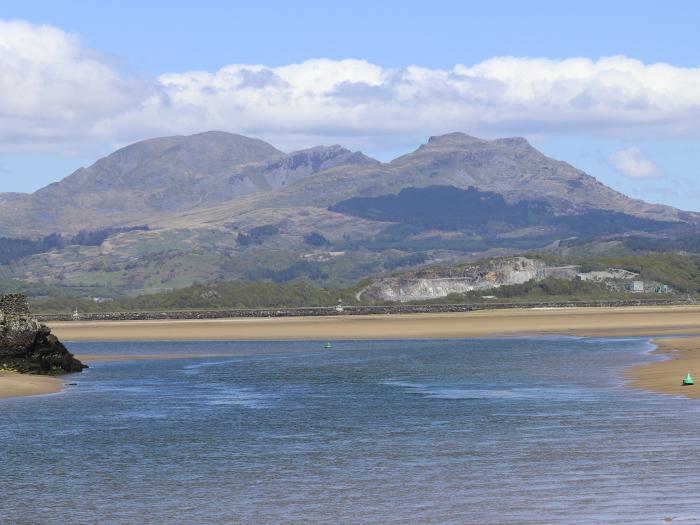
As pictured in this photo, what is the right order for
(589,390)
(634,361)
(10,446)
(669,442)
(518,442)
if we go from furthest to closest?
(634,361)
(589,390)
(10,446)
(518,442)
(669,442)

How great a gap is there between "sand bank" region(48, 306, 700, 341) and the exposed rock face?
6273 centimetres

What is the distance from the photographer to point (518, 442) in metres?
41.1

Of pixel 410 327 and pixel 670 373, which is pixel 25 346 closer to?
pixel 670 373

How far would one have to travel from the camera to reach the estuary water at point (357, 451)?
30.1 m

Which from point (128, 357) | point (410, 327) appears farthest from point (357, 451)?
point (410, 327)

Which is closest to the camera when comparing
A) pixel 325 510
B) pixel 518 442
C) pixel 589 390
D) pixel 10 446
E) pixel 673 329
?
pixel 325 510

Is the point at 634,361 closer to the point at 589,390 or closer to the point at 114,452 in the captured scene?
the point at 589,390

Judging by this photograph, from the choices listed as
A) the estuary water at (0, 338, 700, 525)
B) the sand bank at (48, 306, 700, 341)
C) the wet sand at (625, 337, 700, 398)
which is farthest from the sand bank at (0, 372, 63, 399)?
the sand bank at (48, 306, 700, 341)

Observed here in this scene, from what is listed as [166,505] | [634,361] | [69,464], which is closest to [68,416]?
[69,464]

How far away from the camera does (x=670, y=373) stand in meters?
65.0

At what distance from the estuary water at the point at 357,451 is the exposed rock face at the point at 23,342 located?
741 cm

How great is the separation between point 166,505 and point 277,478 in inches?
191

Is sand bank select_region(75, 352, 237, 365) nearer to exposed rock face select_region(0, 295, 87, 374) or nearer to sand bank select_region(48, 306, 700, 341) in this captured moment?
exposed rock face select_region(0, 295, 87, 374)

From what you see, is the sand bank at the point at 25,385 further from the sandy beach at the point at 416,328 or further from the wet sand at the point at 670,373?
the wet sand at the point at 670,373
